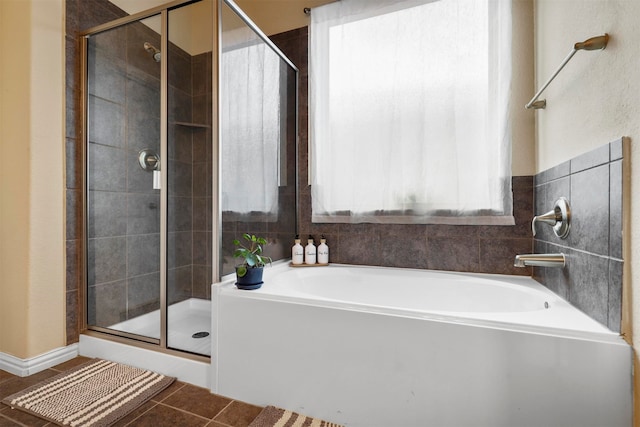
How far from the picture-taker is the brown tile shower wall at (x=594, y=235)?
0.94 m

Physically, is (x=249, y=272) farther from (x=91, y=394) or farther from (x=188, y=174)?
(x=91, y=394)

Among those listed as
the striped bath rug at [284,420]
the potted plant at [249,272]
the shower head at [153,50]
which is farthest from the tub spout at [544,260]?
the shower head at [153,50]

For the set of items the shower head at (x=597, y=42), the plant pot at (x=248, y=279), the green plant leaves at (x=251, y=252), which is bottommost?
the plant pot at (x=248, y=279)

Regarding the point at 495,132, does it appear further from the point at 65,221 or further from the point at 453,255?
the point at 65,221

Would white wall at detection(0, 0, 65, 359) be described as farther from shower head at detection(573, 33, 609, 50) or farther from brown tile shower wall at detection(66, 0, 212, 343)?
shower head at detection(573, 33, 609, 50)

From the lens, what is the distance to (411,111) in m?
1.95

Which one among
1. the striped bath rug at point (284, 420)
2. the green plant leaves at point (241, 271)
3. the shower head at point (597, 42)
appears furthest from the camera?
the green plant leaves at point (241, 271)

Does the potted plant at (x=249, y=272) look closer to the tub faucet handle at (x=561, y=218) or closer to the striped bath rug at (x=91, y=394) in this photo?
the striped bath rug at (x=91, y=394)

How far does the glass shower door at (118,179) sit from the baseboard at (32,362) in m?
0.20

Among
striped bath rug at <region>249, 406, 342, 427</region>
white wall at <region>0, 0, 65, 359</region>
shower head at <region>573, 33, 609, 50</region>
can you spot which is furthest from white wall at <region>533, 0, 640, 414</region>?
white wall at <region>0, 0, 65, 359</region>

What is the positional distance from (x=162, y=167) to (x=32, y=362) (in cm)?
126

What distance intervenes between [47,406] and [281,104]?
204cm

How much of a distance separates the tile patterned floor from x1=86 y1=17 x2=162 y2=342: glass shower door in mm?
547

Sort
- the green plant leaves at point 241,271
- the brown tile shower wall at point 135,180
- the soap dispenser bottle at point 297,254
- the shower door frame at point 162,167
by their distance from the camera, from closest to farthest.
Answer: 1. the green plant leaves at point 241,271
2. the shower door frame at point 162,167
3. the brown tile shower wall at point 135,180
4. the soap dispenser bottle at point 297,254
